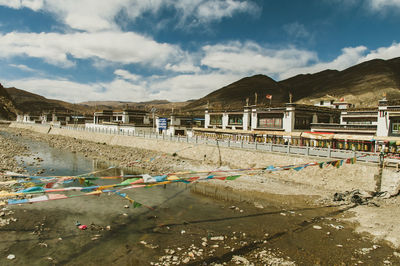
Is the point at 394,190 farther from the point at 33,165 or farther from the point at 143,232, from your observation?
the point at 33,165

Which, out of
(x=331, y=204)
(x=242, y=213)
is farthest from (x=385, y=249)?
(x=242, y=213)

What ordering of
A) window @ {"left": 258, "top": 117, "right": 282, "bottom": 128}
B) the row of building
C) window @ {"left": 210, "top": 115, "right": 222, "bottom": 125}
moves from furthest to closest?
window @ {"left": 210, "top": 115, "right": 222, "bottom": 125} → window @ {"left": 258, "top": 117, "right": 282, "bottom": 128} → the row of building

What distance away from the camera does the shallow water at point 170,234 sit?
31.7 ft

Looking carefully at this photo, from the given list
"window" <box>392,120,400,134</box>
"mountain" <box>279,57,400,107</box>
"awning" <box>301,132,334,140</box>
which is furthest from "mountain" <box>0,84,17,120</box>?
"window" <box>392,120,400,134</box>

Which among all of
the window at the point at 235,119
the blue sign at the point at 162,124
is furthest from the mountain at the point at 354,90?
the window at the point at 235,119

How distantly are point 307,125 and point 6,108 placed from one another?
175002 mm

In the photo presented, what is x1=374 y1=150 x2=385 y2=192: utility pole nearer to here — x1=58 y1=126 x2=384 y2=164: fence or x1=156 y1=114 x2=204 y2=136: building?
x1=58 y1=126 x2=384 y2=164: fence

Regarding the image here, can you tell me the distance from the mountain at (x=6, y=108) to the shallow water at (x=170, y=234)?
6244 inches

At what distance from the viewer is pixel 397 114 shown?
79.7ft

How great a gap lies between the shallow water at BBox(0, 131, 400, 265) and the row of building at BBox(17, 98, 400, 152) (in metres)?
11.0

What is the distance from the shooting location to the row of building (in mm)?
24469

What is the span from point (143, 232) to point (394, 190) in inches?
640

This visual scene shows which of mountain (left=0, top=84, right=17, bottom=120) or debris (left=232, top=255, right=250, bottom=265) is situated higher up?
mountain (left=0, top=84, right=17, bottom=120)

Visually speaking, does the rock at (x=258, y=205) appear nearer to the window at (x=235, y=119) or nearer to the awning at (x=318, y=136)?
the awning at (x=318, y=136)
